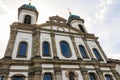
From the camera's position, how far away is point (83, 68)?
1594 centimetres

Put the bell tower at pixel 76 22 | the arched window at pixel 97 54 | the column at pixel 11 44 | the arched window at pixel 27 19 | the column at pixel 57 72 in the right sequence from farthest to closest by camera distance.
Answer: the bell tower at pixel 76 22
the arched window at pixel 27 19
the arched window at pixel 97 54
the column at pixel 11 44
the column at pixel 57 72

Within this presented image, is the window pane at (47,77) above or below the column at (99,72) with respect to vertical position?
below

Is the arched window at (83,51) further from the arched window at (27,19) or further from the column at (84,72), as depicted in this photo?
the arched window at (27,19)

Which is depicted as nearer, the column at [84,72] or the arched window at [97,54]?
the column at [84,72]

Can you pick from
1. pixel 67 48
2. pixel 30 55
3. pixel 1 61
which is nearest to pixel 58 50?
pixel 67 48

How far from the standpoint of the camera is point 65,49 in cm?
1808

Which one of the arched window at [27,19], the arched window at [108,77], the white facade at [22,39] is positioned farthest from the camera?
the arched window at [27,19]

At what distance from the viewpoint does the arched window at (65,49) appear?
17.3 meters

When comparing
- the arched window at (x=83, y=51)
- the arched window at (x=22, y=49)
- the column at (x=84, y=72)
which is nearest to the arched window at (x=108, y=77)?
the column at (x=84, y=72)

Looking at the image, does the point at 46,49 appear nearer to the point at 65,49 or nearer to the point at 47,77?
the point at 65,49

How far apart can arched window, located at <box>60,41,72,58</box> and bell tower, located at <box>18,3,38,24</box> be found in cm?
652

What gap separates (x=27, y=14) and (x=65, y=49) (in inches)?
364

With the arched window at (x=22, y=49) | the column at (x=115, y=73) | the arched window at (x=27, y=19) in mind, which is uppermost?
the arched window at (x=27, y=19)

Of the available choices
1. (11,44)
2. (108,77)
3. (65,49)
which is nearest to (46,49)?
(65,49)
